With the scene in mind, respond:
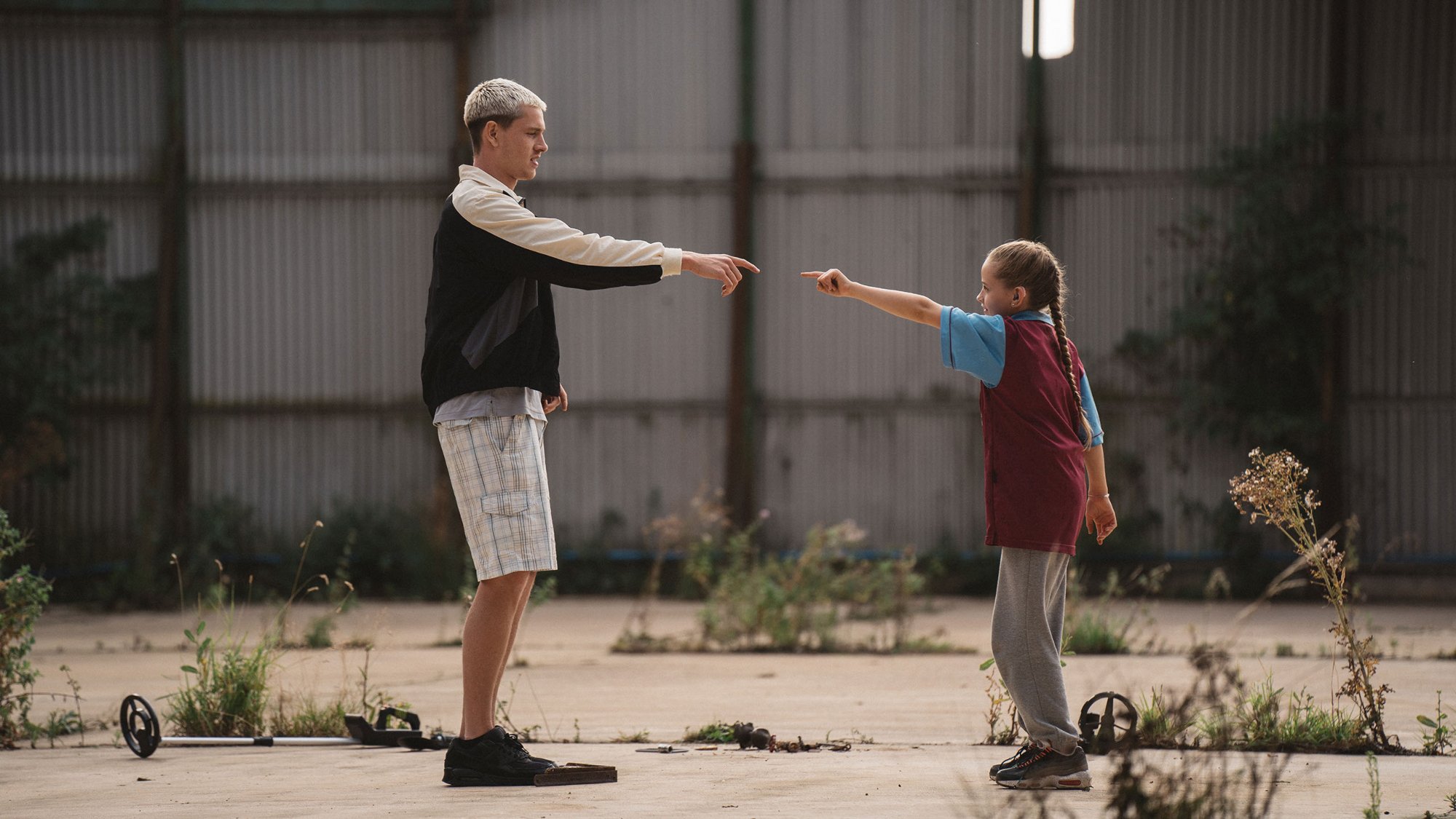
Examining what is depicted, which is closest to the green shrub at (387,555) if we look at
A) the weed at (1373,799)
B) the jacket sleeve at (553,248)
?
the jacket sleeve at (553,248)

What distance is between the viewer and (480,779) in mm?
3875

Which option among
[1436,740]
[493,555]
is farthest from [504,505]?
[1436,740]

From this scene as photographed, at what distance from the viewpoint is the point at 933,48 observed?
464 inches

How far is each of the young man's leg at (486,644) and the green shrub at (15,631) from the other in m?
2.12

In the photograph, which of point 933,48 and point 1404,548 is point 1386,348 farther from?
point 933,48

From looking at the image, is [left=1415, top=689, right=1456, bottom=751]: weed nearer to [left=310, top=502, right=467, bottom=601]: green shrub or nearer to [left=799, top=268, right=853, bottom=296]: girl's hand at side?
[left=799, top=268, right=853, bottom=296]: girl's hand at side

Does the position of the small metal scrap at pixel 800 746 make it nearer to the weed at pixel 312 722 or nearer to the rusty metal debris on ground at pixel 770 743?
the rusty metal debris on ground at pixel 770 743

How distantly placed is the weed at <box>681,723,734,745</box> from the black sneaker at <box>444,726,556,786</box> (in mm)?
939

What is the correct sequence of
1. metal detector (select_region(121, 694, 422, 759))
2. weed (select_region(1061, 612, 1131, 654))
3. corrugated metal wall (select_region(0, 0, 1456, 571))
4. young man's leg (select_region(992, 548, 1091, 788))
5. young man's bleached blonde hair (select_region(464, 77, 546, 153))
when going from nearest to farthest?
young man's leg (select_region(992, 548, 1091, 788))
young man's bleached blonde hair (select_region(464, 77, 546, 153))
metal detector (select_region(121, 694, 422, 759))
weed (select_region(1061, 612, 1131, 654))
corrugated metal wall (select_region(0, 0, 1456, 571))

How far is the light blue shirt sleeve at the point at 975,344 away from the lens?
3.81 metres

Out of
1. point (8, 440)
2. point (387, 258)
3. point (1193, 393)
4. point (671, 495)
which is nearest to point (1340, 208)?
point (1193, 393)

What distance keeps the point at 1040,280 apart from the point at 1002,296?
0.13 m

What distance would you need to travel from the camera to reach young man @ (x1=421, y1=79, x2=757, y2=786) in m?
3.88

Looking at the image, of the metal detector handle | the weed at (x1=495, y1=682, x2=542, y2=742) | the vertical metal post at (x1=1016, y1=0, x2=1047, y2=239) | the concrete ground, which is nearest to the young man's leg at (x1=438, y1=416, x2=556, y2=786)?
the concrete ground
